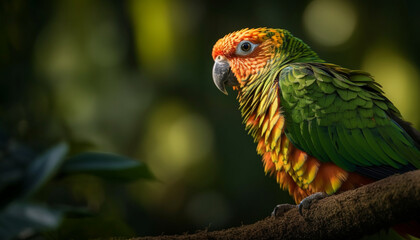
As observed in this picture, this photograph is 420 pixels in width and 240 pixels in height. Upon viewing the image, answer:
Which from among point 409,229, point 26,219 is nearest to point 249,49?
point 409,229

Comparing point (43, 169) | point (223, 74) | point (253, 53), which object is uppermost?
point (253, 53)

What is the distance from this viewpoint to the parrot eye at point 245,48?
10.3 ft

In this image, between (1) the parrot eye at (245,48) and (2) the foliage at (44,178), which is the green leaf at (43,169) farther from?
(1) the parrot eye at (245,48)

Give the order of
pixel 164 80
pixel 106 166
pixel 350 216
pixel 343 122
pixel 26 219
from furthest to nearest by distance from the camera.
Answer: pixel 164 80 → pixel 106 166 → pixel 26 219 → pixel 343 122 → pixel 350 216

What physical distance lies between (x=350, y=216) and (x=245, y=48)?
156 cm

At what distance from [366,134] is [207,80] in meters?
5.06

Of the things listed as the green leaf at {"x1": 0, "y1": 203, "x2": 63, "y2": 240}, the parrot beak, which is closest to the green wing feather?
the parrot beak

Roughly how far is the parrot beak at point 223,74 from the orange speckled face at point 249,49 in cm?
A: 4

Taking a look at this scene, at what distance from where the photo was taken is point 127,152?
7.90m

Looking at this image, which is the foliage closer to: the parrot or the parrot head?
the parrot head

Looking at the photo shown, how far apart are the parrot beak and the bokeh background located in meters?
2.92

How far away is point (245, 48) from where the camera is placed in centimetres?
317

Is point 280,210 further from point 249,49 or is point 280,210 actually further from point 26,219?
point 26,219

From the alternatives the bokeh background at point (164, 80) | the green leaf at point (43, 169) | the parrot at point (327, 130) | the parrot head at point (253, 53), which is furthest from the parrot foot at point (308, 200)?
the bokeh background at point (164, 80)
